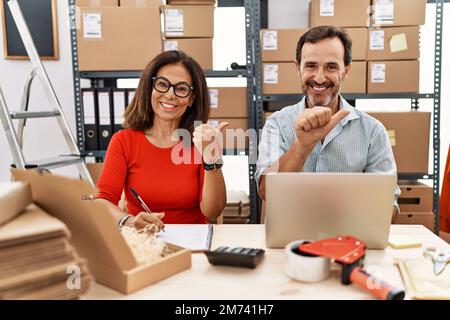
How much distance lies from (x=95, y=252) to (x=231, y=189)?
211cm

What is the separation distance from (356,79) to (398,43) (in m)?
0.29

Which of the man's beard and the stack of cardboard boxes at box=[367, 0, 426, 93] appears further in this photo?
the stack of cardboard boxes at box=[367, 0, 426, 93]

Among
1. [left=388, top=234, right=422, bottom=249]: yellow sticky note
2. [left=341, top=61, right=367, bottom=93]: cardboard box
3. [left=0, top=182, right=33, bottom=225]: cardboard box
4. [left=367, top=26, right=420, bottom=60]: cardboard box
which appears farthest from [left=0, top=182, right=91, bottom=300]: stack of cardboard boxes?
[left=367, top=26, right=420, bottom=60]: cardboard box

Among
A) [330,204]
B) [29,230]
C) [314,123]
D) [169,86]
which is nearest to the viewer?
[29,230]

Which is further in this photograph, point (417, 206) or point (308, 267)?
point (417, 206)

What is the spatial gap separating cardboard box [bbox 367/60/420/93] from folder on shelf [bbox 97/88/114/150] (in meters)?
1.46

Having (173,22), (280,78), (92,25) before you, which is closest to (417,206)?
(280,78)

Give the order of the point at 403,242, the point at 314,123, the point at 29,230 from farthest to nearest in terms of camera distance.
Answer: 1. the point at 314,123
2. the point at 403,242
3. the point at 29,230

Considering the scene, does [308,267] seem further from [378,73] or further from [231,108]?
[378,73]

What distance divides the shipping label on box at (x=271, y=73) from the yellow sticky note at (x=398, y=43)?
639mm

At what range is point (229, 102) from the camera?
2.41 meters

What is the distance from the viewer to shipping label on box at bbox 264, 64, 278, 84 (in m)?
2.38

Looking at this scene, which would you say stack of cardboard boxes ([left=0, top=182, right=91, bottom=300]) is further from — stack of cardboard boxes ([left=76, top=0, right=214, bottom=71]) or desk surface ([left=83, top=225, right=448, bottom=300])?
stack of cardboard boxes ([left=76, top=0, right=214, bottom=71])
